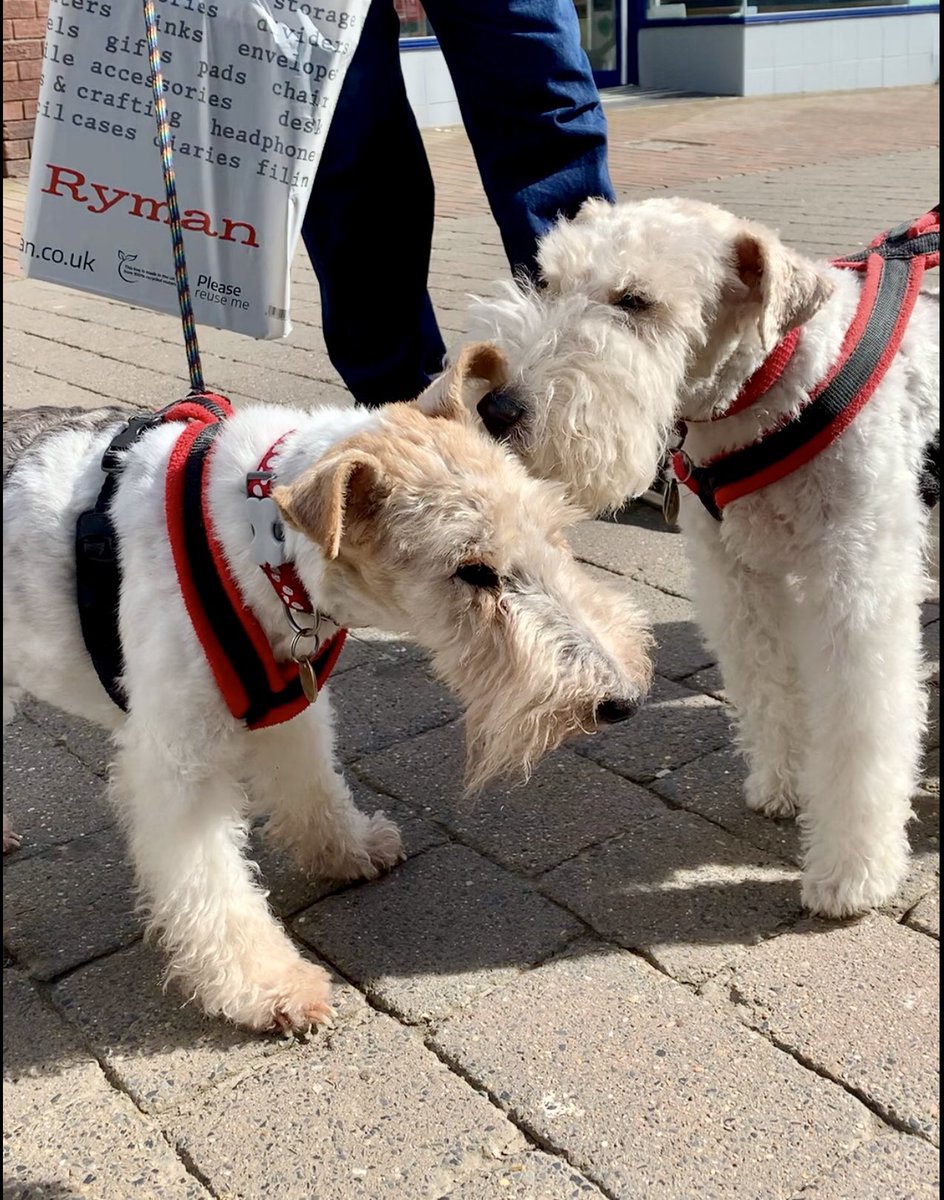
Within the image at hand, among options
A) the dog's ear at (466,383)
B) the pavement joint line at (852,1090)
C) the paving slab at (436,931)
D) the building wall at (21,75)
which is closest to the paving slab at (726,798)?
the paving slab at (436,931)

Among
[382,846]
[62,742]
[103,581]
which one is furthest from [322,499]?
[62,742]

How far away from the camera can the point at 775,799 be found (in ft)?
9.98

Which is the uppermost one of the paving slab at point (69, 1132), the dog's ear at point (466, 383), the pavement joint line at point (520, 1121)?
the dog's ear at point (466, 383)

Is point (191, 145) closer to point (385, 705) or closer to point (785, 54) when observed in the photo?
point (385, 705)

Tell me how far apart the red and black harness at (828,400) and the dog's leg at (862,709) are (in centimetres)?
20

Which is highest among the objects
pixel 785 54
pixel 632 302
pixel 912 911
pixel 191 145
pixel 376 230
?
pixel 785 54

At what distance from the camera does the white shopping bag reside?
3.37m

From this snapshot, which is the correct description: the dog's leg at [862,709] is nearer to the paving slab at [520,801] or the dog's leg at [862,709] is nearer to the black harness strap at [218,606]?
the paving slab at [520,801]

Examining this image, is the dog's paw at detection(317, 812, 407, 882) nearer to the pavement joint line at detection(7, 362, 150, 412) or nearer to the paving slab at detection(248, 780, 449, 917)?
the paving slab at detection(248, 780, 449, 917)

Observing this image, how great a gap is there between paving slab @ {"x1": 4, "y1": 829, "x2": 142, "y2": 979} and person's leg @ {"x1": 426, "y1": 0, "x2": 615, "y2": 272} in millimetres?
2326

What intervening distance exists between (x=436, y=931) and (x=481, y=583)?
2.93 feet

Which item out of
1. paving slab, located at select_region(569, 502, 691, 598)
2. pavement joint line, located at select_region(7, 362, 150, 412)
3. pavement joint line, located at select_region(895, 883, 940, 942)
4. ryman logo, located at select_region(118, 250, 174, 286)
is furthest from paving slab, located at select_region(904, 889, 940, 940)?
pavement joint line, located at select_region(7, 362, 150, 412)

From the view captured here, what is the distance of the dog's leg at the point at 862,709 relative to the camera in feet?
8.51

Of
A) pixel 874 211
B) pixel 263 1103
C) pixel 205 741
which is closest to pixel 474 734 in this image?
pixel 205 741
